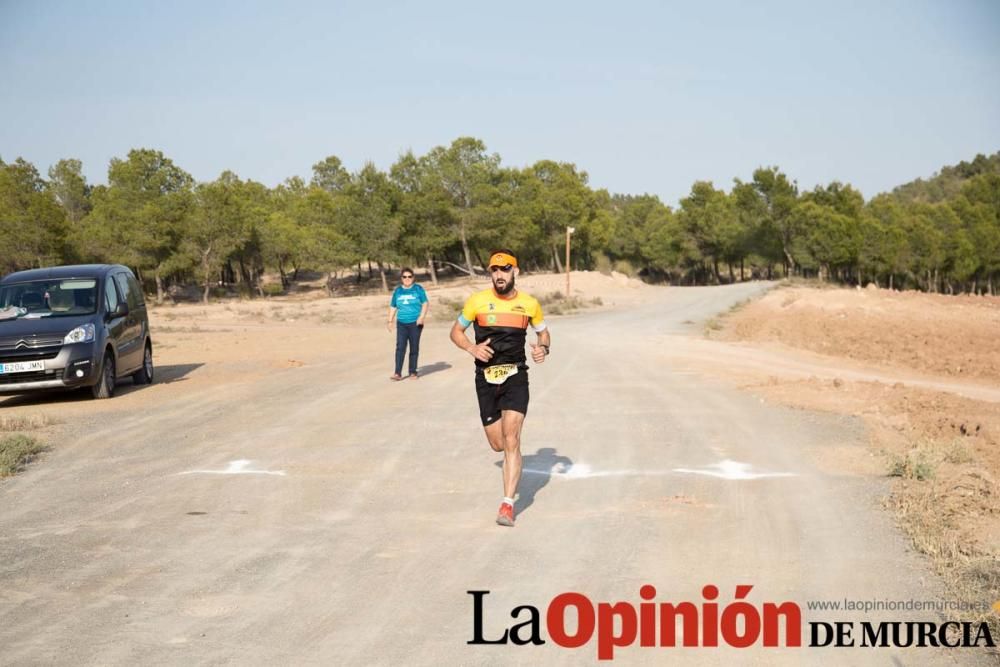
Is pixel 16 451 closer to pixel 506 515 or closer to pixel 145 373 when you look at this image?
pixel 506 515

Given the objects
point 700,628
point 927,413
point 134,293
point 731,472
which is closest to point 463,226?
point 134,293

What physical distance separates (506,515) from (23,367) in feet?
33.4

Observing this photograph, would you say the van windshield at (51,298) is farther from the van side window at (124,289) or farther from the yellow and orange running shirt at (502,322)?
the yellow and orange running shirt at (502,322)

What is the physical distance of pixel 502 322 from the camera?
756 centimetres

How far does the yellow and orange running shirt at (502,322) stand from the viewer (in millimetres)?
7539

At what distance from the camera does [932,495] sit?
7.98 metres

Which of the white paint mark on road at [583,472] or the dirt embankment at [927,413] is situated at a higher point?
the white paint mark on road at [583,472]

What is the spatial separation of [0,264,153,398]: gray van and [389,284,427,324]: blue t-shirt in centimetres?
464

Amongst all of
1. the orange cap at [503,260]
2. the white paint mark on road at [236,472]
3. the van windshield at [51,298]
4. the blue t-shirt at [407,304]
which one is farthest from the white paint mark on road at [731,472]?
the van windshield at [51,298]

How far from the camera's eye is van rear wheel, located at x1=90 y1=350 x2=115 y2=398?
1509cm

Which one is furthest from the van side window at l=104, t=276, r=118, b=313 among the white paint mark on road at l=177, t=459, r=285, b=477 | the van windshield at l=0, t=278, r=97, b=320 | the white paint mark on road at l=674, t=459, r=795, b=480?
the white paint mark on road at l=674, t=459, r=795, b=480

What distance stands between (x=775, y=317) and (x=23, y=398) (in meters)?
29.4

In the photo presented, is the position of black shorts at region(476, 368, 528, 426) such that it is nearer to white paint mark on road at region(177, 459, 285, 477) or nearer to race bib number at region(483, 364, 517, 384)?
race bib number at region(483, 364, 517, 384)

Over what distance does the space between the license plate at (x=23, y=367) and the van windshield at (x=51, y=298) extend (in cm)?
113
